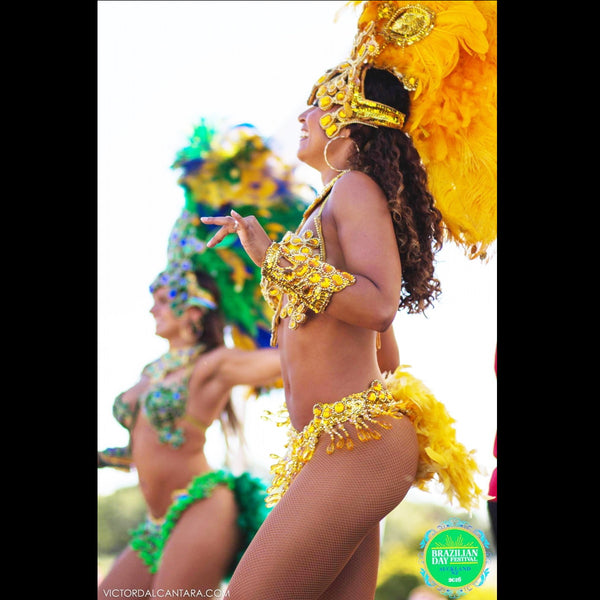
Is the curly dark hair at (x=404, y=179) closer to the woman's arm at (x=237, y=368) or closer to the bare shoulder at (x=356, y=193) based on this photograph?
the bare shoulder at (x=356, y=193)

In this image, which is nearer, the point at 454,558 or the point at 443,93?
the point at 443,93

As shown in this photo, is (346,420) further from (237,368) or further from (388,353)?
(237,368)

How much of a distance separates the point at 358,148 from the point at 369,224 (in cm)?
39

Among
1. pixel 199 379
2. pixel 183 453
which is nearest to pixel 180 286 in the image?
pixel 199 379

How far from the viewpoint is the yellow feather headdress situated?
110 inches

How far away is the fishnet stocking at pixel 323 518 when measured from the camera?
2.28 m

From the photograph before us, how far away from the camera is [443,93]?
2887 millimetres

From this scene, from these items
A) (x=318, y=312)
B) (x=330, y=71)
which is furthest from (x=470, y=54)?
(x=318, y=312)

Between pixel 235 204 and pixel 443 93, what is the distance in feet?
3.75

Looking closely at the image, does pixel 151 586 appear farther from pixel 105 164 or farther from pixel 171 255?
pixel 105 164

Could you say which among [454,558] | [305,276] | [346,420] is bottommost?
[454,558]

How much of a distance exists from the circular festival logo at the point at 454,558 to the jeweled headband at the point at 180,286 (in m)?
1.42

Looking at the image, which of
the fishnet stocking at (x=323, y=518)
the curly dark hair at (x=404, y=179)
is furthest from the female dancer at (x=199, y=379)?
the fishnet stocking at (x=323, y=518)

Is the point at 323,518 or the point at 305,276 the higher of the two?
the point at 305,276
